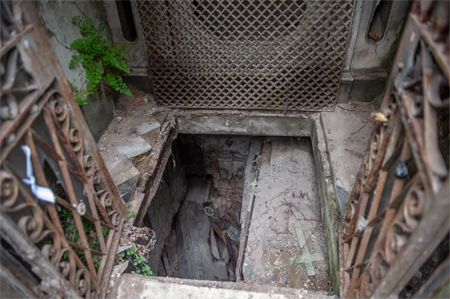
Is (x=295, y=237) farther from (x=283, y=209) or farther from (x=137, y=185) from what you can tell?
(x=137, y=185)

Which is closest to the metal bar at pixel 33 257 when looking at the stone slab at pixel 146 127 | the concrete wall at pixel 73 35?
the concrete wall at pixel 73 35

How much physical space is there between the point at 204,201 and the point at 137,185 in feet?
11.9

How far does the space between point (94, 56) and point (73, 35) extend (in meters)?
0.39

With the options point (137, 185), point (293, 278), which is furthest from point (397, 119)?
point (137, 185)

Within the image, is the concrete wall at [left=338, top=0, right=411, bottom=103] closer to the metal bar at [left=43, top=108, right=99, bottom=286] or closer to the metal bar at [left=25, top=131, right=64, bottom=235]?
the metal bar at [left=43, top=108, right=99, bottom=286]

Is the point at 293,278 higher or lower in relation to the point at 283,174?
lower

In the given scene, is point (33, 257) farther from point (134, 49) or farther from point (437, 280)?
point (134, 49)

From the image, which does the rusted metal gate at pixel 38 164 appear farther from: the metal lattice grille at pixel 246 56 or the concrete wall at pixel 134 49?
the concrete wall at pixel 134 49

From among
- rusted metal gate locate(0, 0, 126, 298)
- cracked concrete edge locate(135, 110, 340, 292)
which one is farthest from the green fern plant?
rusted metal gate locate(0, 0, 126, 298)

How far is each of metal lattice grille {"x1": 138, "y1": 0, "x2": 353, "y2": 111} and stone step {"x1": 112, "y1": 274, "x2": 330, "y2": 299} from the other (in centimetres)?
292

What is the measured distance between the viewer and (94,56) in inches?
169

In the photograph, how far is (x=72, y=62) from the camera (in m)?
3.84

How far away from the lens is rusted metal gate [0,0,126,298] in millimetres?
1819

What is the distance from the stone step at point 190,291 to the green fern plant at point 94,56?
2.55m
